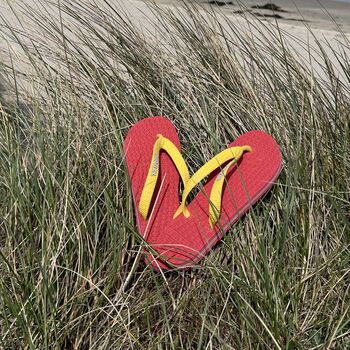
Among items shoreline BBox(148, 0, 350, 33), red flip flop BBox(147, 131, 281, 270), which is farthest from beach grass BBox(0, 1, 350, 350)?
shoreline BBox(148, 0, 350, 33)

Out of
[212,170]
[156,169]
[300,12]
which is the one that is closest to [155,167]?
[156,169]

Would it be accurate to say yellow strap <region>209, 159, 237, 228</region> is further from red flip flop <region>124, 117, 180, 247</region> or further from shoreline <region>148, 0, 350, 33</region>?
shoreline <region>148, 0, 350, 33</region>

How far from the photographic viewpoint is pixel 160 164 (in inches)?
62.6

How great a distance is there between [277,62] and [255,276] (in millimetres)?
903

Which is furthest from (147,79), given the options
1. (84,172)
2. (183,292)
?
(183,292)

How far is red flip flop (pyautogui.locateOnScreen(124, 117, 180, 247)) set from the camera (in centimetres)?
146

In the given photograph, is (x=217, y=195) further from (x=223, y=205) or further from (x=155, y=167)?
(x=155, y=167)

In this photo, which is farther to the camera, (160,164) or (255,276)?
(160,164)

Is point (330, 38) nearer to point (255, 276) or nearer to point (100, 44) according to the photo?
point (100, 44)

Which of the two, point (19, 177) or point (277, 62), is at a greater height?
point (277, 62)

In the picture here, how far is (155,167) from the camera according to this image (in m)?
1.52

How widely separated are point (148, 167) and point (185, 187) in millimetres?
99

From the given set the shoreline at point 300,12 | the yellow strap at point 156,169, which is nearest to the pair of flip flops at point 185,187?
the yellow strap at point 156,169

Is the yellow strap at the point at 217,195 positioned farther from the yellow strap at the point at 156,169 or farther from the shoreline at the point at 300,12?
the shoreline at the point at 300,12
